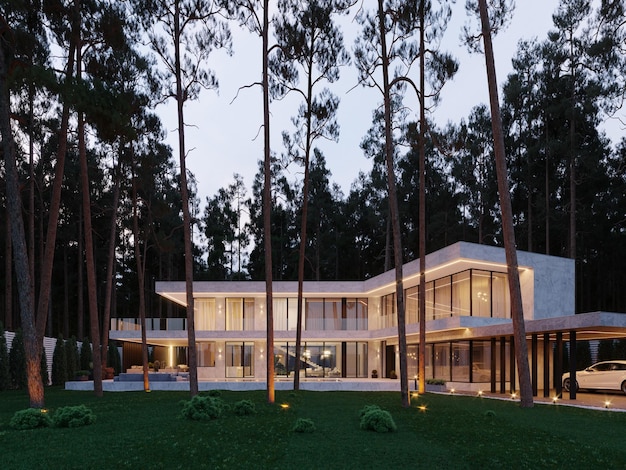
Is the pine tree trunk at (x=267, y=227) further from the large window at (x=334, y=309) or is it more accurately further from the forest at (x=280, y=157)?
the large window at (x=334, y=309)

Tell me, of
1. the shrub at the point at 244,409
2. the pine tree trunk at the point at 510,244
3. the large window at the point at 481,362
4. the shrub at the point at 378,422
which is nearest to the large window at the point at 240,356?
the large window at the point at 481,362

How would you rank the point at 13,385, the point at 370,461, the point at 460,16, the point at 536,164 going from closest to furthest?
the point at 370,461, the point at 460,16, the point at 13,385, the point at 536,164

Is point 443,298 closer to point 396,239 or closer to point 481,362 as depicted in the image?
point 481,362

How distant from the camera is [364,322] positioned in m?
33.8

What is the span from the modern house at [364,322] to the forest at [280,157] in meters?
3.39

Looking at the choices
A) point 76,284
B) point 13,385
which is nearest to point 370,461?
point 13,385

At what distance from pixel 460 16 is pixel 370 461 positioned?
1425 centimetres

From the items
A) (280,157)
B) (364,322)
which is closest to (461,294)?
(280,157)

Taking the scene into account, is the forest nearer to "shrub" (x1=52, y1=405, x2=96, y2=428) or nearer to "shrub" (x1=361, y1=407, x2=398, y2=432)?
"shrub" (x1=52, y1=405, x2=96, y2=428)

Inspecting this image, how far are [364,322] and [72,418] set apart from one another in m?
24.0

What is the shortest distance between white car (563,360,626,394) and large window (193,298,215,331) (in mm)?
19757

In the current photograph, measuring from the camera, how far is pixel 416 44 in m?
19.1

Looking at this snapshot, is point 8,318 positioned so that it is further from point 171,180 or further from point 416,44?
point 416,44

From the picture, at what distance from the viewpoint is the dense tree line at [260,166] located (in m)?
16.1
